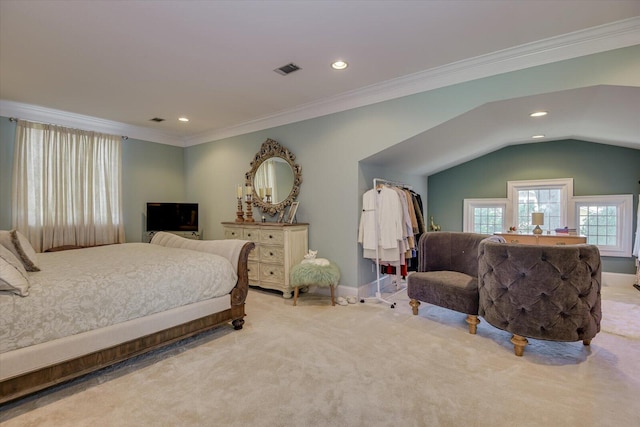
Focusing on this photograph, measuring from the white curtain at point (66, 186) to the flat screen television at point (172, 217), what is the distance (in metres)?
0.48

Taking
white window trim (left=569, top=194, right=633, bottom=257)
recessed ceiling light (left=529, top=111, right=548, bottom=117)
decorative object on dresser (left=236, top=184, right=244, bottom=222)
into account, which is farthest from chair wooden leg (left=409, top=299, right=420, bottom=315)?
white window trim (left=569, top=194, right=633, bottom=257)

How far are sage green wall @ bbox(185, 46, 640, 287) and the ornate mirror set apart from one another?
0.42ft

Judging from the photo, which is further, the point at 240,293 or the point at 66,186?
the point at 66,186

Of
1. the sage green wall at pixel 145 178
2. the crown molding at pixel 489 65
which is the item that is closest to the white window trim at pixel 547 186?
the crown molding at pixel 489 65

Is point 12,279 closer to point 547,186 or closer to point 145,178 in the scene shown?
point 145,178

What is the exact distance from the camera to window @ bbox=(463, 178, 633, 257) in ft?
15.5

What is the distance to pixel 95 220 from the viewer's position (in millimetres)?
4805

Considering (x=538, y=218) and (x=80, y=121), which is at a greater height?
(x=80, y=121)

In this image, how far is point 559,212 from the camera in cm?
523

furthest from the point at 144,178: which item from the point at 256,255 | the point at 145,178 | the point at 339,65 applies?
the point at 339,65

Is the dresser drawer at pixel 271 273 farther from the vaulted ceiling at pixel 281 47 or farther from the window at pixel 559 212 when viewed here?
the window at pixel 559 212

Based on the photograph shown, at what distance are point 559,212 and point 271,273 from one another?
16.6 feet

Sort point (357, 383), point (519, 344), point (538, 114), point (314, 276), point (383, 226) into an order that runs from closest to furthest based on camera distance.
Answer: point (357, 383) → point (519, 344) → point (538, 114) → point (314, 276) → point (383, 226)

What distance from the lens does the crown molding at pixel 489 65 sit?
7.94 feet
